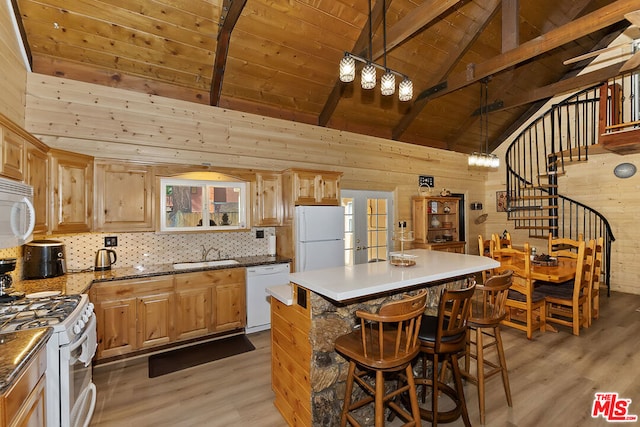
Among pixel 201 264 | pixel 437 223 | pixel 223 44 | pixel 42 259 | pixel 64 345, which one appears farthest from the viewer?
pixel 437 223

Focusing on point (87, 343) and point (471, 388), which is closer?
point (87, 343)

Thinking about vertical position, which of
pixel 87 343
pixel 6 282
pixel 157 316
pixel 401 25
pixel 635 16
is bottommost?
pixel 157 316

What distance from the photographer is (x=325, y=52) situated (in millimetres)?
4188

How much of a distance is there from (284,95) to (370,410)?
13.8 feet

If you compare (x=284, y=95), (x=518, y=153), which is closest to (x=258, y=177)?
(x=284, y=95)

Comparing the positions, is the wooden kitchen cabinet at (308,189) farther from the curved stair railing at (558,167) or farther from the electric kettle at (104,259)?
the curved stair railing at (558,167)

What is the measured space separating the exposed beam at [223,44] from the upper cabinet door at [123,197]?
4.54 ft

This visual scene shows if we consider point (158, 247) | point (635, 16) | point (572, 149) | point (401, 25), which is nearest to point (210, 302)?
point (158, 247)

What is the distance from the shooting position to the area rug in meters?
3.13

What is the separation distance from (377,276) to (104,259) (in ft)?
10.4

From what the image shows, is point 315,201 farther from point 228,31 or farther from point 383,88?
point 228,31

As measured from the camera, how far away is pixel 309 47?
4062mm

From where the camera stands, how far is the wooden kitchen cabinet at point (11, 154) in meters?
1.99

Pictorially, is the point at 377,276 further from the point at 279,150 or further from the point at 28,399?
the point at 279,150
